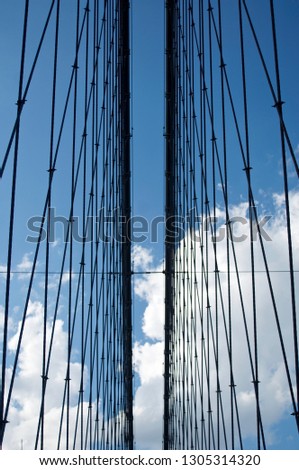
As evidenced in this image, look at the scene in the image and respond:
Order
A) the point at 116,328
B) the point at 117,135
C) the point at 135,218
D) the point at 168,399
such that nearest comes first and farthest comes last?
the point at 117,135 < the point at 135,218 < the point at 116,328 < the point at 168,399

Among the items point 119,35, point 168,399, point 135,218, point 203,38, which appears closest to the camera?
point 203,38

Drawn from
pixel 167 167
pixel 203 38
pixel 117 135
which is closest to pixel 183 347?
pixel 167 167

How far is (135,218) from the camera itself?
65.5 ft

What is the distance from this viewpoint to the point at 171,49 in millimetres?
16328

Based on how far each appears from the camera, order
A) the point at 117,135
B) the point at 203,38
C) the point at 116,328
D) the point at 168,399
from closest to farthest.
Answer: the point at 203,38, the point at 117,135, the point at 116,328, the point at 168,399
